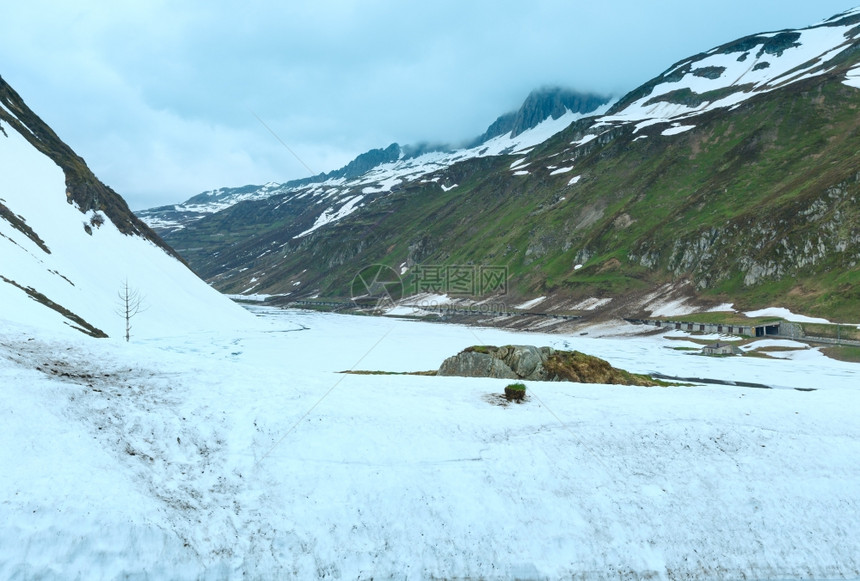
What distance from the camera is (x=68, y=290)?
5897 cm

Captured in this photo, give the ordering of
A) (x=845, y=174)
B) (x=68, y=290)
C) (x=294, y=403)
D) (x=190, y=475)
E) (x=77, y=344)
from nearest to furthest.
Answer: (x=190, y=475) < (x=294, y=403) < (x=77, y=344) < (x=68, y=290) < (x=845, y=174)

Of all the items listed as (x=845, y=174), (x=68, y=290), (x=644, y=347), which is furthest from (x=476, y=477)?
(x=845, y=174)

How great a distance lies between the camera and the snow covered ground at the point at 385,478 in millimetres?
9484

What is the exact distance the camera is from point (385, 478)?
12031 millimetres

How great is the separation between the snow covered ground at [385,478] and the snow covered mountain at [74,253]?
3196cm

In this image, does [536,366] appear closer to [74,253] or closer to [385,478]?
[385,478]

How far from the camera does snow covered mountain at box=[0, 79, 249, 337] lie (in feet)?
173

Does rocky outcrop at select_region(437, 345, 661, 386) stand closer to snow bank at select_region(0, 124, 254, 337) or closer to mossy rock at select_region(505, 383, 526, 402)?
mossy rock at select_region(505, 383, 526, 402)

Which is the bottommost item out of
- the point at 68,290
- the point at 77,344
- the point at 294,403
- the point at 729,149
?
the point at 294,403

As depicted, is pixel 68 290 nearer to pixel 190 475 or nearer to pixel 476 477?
pixel 190 475

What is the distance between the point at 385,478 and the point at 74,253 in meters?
87.4

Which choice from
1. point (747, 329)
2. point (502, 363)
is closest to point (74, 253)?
point (502, 363)

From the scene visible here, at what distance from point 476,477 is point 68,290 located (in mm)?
67195

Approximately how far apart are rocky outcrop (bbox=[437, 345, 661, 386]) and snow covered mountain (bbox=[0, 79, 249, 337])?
33.9m
